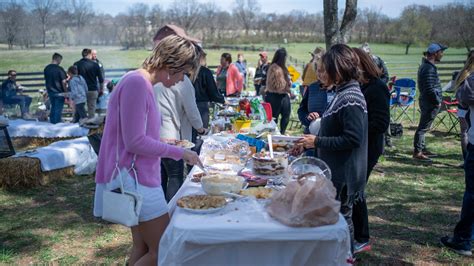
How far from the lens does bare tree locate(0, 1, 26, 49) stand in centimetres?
1288

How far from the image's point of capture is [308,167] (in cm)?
237

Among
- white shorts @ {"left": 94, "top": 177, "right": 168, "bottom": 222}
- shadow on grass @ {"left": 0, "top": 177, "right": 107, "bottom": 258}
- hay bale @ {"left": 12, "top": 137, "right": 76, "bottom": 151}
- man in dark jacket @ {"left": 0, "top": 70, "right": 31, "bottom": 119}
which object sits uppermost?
white shorts @ {"left": 94, "top": 177, "right": 168, "bottom": 222}

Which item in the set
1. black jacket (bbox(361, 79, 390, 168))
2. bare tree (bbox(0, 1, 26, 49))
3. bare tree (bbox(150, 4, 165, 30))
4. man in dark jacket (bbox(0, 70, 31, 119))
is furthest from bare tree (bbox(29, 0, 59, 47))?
bare tree (bbox(150, 4, 165, 30))

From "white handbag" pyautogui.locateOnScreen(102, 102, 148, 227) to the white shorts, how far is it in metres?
0.02

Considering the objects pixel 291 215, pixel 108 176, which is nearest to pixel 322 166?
pixel 291 215

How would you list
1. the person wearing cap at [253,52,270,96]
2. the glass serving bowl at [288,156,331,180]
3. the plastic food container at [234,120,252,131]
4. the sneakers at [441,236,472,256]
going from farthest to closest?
the person wearing cap at [253,52,270,96] < the plastic food container at [234,120,252,131] < the sneakers at [441,236,472,256] < the glass serving bowl at [288,156,331,180]

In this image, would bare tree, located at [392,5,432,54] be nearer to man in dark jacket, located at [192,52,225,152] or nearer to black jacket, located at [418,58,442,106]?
black jacket, located at [418,58,442,106]

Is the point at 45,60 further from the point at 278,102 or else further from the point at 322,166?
the point at 322,166

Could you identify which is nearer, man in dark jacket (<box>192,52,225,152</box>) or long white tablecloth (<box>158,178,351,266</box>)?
long white tablecloth (<box>158,178,351,266</box>)

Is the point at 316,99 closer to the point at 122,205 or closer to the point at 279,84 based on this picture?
the point at 279,84

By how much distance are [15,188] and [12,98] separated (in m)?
6.57

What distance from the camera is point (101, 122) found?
689 cm

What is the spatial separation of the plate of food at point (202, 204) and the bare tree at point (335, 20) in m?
4.13

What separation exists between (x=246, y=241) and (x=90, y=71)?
848 centimetres
